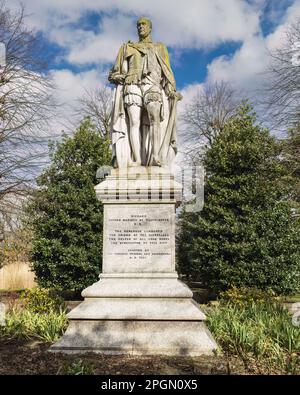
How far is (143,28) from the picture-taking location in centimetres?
691

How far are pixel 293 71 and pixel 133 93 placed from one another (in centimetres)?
726

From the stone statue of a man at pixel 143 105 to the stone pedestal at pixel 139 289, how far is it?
0.43m

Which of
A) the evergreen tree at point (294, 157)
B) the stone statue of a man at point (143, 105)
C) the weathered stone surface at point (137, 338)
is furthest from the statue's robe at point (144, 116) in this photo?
the evergreen tree at point (294, 157)

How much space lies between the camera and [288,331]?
Answer: 17.6ft

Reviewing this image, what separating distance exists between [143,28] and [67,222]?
837 cm

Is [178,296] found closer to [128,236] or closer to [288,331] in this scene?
[128,236]

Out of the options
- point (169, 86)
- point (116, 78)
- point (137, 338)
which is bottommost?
point (137, 338)

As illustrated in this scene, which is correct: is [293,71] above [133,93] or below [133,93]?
above

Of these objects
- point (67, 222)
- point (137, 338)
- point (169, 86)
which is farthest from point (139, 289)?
point (67, 222)

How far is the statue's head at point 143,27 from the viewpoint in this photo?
6.89m

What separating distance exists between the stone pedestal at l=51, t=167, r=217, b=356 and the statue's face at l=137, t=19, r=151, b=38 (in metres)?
2.65

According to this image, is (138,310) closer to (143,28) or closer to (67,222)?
(143,28)
